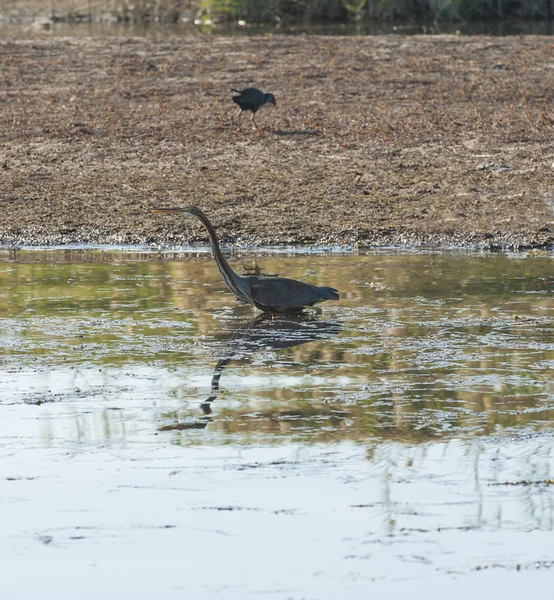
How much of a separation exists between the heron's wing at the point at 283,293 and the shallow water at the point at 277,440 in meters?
0.15

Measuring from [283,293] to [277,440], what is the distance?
3.02m

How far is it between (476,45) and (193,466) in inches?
746

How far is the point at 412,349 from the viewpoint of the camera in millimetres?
8172

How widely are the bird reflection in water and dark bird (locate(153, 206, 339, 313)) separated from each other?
0.10m

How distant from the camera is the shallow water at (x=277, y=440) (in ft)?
15.9

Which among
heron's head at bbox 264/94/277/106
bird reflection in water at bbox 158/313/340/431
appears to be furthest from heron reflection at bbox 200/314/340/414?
heron's head at bbox 264/94/277/106

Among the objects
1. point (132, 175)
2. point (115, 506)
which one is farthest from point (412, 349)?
point (132, 175)

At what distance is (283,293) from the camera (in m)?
9.19

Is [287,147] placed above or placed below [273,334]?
above

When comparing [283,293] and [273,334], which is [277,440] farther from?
[283,293]

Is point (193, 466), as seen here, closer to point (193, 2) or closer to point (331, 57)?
point (331, 57)

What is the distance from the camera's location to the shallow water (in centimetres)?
486

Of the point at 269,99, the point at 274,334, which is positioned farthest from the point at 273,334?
the point at 269,99

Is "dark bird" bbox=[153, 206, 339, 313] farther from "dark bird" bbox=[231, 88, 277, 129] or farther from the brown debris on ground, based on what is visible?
"dark bird" bbox=[231, 88, 277, 129]
